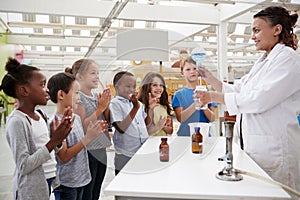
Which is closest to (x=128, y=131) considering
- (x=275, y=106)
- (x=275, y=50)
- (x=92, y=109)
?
(x=92, y=109)

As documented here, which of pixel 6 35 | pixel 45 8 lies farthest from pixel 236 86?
pixel 6 35

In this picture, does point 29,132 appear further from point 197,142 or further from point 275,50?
point 275,50

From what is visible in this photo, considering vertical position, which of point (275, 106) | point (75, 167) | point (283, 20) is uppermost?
point (283, 20)

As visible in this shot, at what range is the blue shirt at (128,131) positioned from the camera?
1.55 m

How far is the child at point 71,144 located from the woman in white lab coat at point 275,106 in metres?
0.81

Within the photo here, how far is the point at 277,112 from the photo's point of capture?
50.3 inches

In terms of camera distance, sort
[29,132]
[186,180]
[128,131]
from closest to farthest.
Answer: [186,180] → [29,132] → [128,131]

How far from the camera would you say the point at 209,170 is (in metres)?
1.21

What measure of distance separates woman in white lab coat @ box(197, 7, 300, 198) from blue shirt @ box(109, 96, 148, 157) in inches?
21.9

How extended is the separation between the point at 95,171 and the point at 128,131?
36cm

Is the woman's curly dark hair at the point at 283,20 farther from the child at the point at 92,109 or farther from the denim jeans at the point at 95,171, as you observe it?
the denim jeans at the point at 95,171

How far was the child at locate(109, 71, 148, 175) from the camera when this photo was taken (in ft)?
4.74

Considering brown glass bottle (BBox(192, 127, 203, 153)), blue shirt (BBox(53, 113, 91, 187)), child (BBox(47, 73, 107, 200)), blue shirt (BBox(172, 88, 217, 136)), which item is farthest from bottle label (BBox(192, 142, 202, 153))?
blue shirt (BBox(53, 113, 91, 187))

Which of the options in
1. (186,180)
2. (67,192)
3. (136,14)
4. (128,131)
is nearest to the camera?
(186,180)
